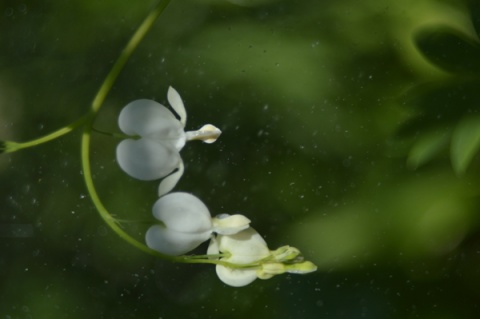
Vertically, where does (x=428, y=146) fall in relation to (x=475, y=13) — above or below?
below

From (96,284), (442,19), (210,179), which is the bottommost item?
(96,284)

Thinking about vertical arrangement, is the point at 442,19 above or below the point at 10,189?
above

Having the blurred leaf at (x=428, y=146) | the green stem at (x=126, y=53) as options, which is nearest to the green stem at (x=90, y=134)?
the green stem at (x=126, y=53)

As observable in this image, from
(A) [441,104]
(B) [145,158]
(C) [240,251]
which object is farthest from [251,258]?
(A) [441,104]

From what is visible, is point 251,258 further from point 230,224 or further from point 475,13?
point 475,13

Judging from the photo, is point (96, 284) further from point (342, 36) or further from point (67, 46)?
point (342, 36)

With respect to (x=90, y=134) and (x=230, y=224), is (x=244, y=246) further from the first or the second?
(x=90, y=134)

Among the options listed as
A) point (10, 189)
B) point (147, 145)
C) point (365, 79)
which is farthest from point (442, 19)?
point (10, 189)
